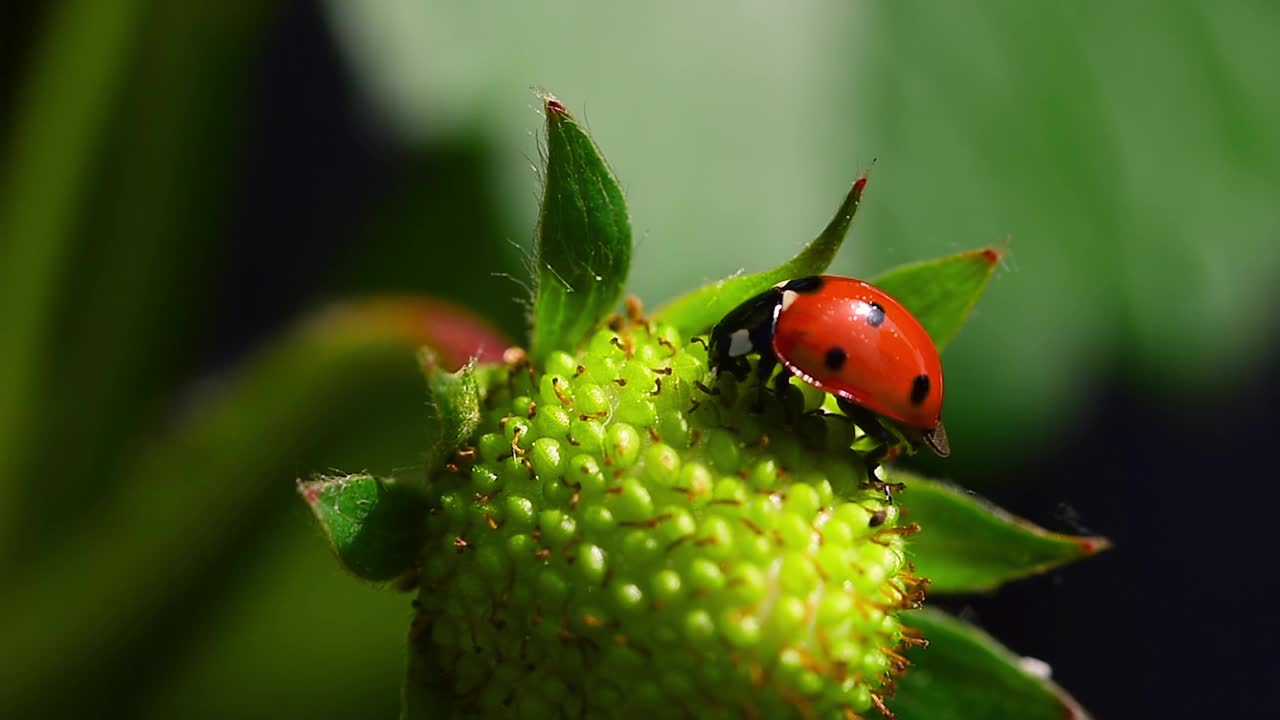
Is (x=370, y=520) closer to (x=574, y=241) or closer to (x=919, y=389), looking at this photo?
(x=574, y=241)

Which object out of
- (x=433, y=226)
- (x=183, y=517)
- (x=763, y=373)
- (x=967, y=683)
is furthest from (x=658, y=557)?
(x=433, y=226)

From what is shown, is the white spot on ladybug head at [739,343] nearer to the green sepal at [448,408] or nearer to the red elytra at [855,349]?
the red elytra at [855,349]

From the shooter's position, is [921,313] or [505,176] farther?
[505,176]

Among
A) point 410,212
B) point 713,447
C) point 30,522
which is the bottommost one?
point 30,522

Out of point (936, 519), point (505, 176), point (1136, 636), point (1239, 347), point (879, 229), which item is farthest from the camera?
point (1136, 636)

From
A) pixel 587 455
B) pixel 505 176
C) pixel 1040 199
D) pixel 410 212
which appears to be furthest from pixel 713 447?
pixel 410 212

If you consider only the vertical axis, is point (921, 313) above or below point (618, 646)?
above

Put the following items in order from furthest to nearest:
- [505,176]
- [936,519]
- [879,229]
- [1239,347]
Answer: [1239,347] < [879,229] < [505,176] < [936,519]

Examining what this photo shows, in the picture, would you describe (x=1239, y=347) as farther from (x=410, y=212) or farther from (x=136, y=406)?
(x=136, y=406)
